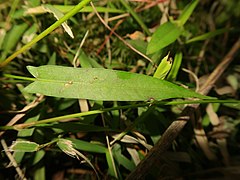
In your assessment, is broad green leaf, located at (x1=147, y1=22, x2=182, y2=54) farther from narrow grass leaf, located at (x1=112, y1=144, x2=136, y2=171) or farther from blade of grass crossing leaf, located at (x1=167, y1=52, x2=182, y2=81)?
narrow grass leaf, located at (x1=112, y1=144, x2=136, y2=171)

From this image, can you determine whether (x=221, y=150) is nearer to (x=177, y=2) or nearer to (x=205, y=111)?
(x=205, y=111)

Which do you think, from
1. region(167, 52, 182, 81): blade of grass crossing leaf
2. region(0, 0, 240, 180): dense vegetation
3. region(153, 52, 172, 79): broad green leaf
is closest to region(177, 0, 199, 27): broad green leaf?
region(0, 0, 240, 180): dense vegetation

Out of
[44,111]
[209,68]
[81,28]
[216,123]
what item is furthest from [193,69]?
[44,111]

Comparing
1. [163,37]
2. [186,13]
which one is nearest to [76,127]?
[163,37]

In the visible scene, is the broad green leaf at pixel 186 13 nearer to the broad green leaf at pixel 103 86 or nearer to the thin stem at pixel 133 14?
the thin stem at pixel 133 14

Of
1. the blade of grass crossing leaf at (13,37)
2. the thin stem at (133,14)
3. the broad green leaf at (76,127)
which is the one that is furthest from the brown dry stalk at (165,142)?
the blade of grass crossing leaf at (13,37)
